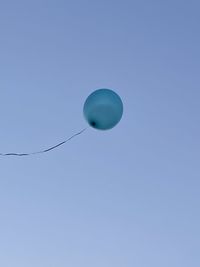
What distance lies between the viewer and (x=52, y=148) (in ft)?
300

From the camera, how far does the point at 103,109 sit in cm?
9119

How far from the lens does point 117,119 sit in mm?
91312

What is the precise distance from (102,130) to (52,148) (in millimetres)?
677

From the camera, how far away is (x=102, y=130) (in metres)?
91.4

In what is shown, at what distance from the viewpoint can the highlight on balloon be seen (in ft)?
299

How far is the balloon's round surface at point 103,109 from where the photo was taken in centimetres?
9119

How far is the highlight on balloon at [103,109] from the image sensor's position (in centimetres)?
9119

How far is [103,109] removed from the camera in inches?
3590

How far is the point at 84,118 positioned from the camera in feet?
300

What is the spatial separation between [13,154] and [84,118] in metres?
1.03

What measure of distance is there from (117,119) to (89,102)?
1.38ft

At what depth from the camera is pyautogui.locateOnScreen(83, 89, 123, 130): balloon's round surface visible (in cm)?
9119

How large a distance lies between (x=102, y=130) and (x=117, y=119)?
27 centimetres

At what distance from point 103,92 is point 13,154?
1386 millimetres
